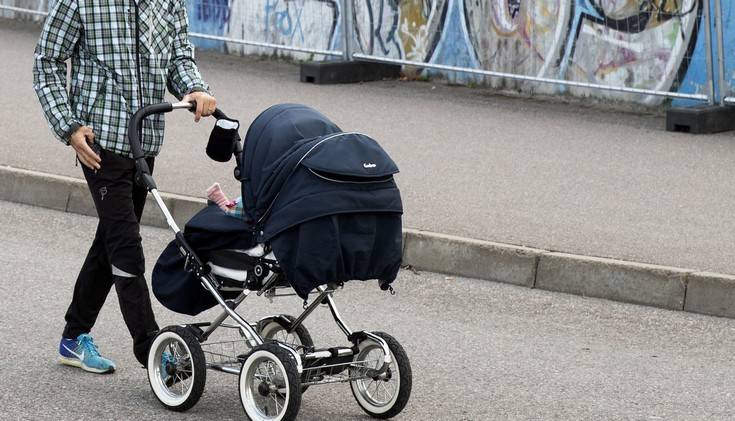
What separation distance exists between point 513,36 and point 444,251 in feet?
→ 17.6

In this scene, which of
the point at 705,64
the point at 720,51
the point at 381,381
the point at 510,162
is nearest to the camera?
the point at 381,381

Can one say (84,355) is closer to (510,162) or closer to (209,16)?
(510,162)

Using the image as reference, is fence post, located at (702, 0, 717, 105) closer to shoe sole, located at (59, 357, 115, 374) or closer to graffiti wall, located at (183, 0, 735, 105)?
graffiti wall, located at (183, 0, 735, 105)

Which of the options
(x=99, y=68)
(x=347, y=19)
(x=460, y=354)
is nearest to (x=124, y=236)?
(x=99, y=68)

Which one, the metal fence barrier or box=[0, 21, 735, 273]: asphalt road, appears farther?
the metal fence barrier

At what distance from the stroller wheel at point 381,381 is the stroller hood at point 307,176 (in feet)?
1.96

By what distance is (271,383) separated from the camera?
17.4 feet

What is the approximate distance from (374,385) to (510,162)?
16.7ft

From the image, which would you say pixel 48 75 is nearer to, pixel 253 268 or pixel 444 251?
pixel 253 268

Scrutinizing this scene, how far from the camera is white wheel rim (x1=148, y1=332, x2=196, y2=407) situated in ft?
18.4

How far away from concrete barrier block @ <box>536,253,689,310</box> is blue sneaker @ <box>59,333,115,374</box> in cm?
266

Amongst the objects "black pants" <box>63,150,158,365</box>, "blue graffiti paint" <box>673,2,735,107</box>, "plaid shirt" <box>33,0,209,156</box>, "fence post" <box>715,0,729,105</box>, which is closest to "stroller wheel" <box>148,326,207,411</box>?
"black pants" <box>63,150,158,365</box>

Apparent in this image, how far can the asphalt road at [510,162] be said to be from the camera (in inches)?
332

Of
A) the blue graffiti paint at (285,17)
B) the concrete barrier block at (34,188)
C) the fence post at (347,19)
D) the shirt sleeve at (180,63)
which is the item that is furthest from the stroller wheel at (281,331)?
the blue graffiti paint at (285,17)
